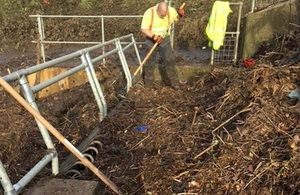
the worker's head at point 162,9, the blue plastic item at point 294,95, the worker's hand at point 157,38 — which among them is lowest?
the blue plastic item at point 294,95

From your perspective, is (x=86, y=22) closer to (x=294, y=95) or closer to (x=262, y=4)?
(x=262, y=4)

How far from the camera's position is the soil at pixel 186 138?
336 cm

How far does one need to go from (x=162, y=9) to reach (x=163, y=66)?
1.30m

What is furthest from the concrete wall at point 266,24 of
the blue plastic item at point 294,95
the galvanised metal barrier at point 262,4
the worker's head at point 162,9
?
the blue plastic item at point 294,95

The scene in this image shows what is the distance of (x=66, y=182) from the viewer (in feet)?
10.8

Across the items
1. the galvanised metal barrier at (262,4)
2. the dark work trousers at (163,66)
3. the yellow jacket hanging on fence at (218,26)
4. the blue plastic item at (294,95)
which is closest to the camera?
the blue plastic item at (294,95)

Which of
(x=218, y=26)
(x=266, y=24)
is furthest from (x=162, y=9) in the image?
(x=266, y=24)

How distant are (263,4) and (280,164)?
8004mm

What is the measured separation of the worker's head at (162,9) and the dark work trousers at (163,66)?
570 mm

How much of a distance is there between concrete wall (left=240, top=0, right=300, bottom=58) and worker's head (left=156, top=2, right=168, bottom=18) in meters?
2.64

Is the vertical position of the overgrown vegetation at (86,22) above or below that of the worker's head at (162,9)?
below

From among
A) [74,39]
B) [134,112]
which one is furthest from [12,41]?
[134,112]

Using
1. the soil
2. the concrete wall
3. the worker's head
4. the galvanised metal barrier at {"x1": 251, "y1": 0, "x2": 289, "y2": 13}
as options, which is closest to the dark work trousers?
the worker's head

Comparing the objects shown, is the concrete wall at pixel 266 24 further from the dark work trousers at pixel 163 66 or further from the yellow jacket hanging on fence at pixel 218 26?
the dark work trousers at pixel 163 66
